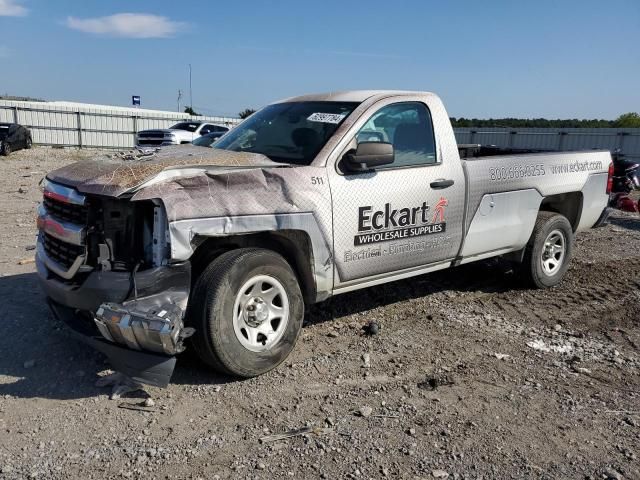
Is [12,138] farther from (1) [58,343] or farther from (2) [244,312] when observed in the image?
(2) [244,312]

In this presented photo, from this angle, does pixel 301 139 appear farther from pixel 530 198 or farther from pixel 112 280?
pixel 530 198

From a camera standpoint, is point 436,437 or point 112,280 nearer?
point 436,437

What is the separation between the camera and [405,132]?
5039 millimetres

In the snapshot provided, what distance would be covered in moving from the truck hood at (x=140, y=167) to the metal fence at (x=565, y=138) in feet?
53.2

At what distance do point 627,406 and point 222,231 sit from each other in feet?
9.69

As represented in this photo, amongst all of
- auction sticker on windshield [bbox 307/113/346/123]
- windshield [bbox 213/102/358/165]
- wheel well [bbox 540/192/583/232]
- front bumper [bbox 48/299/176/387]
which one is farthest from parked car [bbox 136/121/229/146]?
front bumper [bbox 48/299/176/387]

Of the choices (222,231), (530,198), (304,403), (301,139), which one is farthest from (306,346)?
(530,198)

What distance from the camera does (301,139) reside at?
15.4 feet

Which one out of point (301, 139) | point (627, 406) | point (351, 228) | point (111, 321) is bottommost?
point (627, 406)

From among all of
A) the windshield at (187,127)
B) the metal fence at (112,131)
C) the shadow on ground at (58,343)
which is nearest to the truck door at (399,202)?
the shadow on ground at (58,343)

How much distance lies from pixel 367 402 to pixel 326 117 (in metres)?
2.34

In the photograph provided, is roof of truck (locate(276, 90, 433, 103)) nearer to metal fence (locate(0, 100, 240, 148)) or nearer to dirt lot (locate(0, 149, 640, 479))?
dirt lot (locate(0, 149, 640, 479))

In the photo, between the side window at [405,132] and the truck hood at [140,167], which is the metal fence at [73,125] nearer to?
the truck hood at [140,167]

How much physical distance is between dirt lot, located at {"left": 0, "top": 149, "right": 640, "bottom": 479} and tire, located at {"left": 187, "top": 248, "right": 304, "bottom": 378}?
0.20 meters
